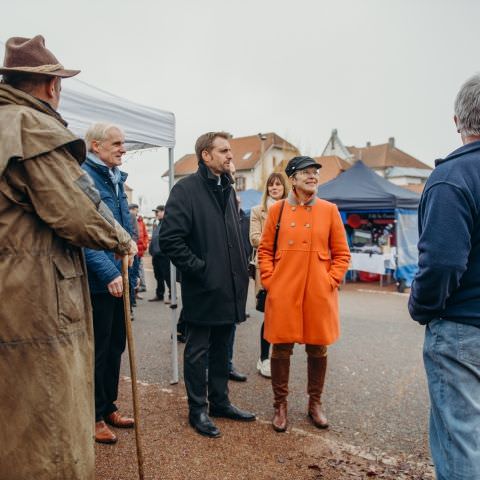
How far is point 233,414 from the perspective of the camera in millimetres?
3584

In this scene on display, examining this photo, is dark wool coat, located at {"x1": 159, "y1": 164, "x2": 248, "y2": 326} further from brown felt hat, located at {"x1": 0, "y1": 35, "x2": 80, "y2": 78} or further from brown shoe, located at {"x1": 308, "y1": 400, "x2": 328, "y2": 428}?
brown felt hat, located at {"x1": 0, "y1": 35, "x2": 80, "y2": 78}

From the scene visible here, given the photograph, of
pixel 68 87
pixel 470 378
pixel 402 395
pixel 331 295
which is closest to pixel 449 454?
pixel 470 378

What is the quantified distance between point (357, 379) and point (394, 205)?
23.5ft

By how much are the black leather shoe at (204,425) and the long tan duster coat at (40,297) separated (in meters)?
1.50

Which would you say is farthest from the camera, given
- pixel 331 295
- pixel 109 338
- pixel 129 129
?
pixel 129 129

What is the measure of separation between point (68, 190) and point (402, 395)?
11.9 feet

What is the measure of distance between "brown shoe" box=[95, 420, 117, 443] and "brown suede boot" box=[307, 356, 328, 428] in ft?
4.97

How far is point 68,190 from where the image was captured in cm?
184

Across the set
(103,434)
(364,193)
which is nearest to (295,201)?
(103,434)

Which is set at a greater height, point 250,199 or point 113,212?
point 250,199

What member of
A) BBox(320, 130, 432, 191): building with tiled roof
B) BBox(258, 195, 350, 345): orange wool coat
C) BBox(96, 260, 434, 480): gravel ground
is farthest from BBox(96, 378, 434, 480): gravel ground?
BBox(320, 130, 432, 191): building with tiled roof

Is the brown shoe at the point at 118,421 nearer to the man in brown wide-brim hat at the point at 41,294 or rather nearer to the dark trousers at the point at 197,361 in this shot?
the dark trousers at the point at 197,361

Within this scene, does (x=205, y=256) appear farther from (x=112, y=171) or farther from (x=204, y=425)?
(x=204, y=425)

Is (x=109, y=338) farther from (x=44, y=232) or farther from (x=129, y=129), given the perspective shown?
(x=129, y=129)
